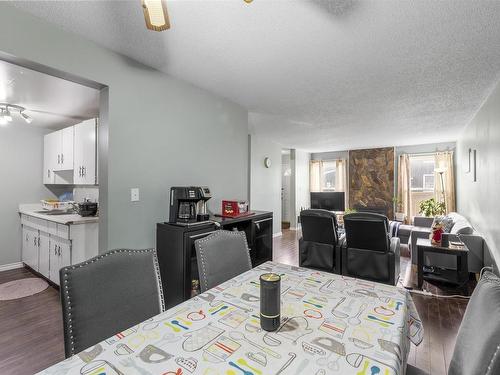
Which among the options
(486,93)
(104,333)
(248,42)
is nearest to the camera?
(104,333)

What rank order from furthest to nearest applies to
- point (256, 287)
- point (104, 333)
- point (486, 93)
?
point (486, 93) → point (256, 287) → point (104, 333)

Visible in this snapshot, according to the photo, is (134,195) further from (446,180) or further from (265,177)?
(446,180)

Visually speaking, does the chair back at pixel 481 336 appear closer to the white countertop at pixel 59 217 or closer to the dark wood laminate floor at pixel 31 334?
the dark wood laminate floor at pixel 31 334

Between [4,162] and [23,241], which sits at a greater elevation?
[4,162]

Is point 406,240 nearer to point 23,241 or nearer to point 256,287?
point 256,287

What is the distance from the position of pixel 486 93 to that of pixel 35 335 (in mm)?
5209

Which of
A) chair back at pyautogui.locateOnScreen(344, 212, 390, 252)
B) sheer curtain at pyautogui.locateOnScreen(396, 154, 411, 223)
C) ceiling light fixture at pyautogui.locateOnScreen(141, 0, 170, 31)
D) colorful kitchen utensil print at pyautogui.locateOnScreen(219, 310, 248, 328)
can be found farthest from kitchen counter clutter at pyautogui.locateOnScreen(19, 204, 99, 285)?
sheer curtain at pyautogui.locateOnScreen(396, 154, 411, 223)

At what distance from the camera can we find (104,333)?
3.49ft

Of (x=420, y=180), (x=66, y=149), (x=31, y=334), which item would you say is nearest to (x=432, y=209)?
(x=420, y=180)

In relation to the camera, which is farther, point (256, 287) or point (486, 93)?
point (486, 93)

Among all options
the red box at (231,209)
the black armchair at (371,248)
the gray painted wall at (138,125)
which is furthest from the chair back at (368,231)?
the gray painted wall at (138,125)

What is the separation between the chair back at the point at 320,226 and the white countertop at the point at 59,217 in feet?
8.46

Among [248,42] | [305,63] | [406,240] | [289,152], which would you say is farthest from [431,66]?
[289,152]

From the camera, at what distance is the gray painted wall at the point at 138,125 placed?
5.79ft
